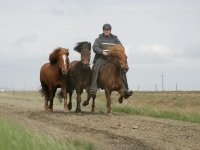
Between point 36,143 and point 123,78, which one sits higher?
point 123,78

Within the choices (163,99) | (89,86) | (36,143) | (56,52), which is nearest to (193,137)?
(36,143)

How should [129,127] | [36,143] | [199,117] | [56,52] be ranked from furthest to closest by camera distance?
1. [56,52]
2. [199,117]
3. [129,127]
4. [36,143]

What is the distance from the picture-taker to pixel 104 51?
19.2 metres

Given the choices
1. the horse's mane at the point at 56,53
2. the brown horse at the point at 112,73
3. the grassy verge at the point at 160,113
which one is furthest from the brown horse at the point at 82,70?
the grassy verge at the point at 160,113

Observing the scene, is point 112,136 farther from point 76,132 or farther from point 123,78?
point 123,78

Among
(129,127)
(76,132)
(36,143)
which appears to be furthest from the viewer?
(129,127)

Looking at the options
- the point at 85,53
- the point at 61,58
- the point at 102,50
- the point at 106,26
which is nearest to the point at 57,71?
the point at 61,58

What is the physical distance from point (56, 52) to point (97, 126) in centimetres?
629

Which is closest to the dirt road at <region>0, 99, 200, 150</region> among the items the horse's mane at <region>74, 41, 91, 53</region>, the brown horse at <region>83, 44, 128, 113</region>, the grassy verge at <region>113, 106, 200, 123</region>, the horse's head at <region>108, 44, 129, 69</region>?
the brown horse at <region>83, 44, 128, 113</region>

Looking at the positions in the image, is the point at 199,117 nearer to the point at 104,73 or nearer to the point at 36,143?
the point at 104,73

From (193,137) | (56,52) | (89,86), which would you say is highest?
(56,52)

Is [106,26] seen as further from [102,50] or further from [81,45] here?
[81,45]

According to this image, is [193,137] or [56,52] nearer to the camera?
[193,137]

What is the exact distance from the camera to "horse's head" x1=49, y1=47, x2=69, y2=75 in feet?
64.3
